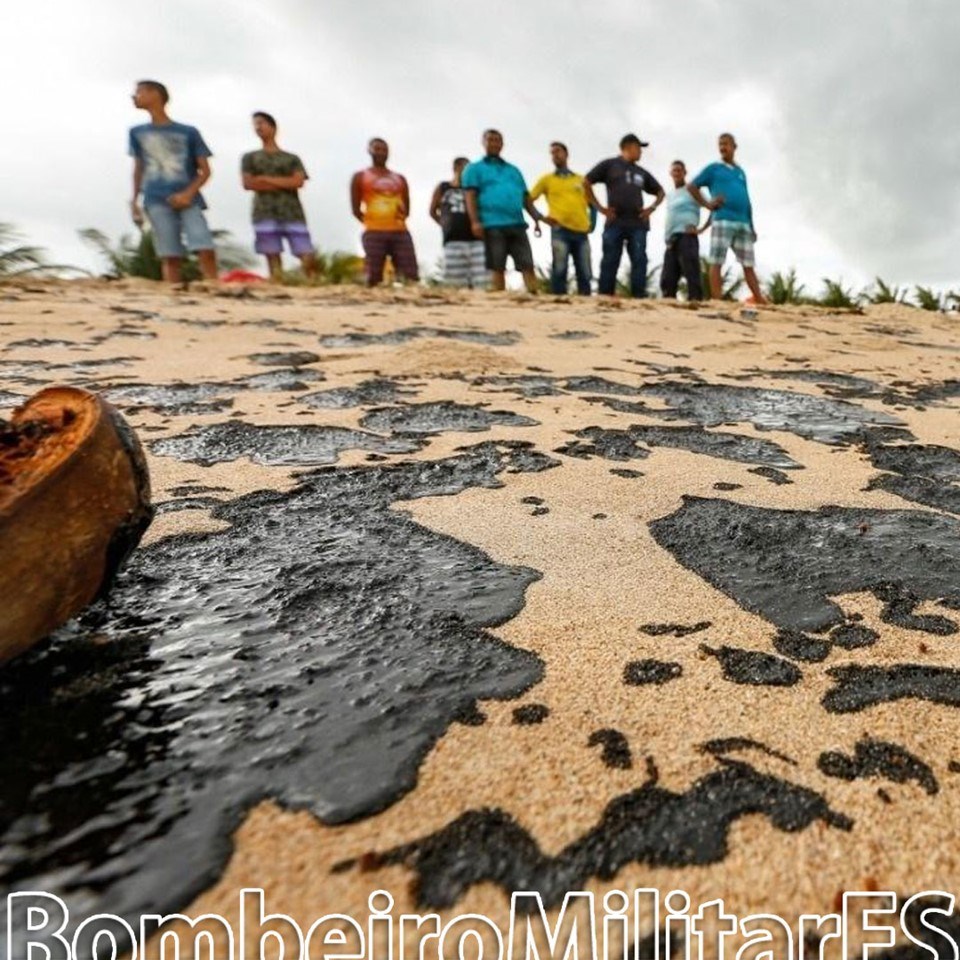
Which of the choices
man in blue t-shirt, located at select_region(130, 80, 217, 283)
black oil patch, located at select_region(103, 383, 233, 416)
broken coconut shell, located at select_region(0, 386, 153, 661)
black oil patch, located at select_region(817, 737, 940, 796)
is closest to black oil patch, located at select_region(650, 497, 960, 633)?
black oil patch, located at select_region(817, 737, 940, 796)

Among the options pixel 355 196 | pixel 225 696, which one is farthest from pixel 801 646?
pixel 355 196

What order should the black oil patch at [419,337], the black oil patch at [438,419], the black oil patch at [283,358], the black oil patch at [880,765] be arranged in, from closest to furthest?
the black oil patch at [880,765], the black oil patch at [438,419], the black oil patch at [283,358], the black oil patch at [419,337]

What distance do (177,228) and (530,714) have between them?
17.8 feet

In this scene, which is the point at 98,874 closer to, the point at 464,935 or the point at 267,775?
the point at 267,775

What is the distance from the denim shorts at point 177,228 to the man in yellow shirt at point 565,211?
2563 mm

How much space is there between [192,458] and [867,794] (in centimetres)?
142

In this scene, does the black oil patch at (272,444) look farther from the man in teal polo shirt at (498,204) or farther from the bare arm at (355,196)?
the man in teal polo shirt at (498,204)

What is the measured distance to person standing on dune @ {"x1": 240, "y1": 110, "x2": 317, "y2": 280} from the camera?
552cm

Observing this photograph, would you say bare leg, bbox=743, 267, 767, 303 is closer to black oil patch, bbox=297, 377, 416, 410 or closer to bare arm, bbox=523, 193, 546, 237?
bare arm, bbox=523, 193, 546, 237

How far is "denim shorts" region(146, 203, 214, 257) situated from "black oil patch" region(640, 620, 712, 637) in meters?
5.22

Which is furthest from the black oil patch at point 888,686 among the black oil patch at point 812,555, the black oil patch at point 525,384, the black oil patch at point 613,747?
the black oil patch at point 525,384

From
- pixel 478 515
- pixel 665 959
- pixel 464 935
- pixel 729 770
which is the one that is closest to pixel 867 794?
pixel 729 770

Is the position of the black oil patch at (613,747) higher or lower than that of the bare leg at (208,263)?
lower

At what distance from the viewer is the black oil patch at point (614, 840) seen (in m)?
0.59
